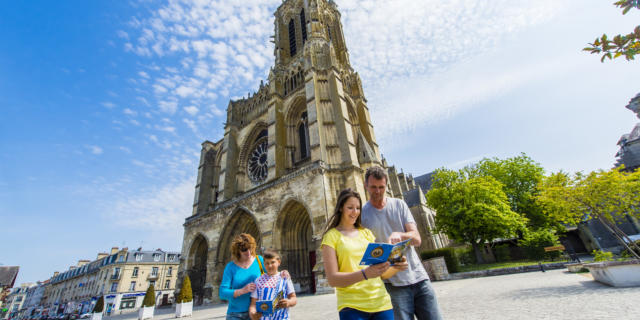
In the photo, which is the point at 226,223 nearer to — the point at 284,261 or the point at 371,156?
the point at 284,261

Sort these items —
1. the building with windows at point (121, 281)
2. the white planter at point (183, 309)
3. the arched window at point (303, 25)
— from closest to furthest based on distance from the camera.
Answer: the white planter at point (183, 309), the arched window at point (303, 25), the building with windows at point (121, 281)

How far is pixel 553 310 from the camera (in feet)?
12.4

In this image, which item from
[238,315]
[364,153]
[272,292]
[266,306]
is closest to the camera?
[266,306]

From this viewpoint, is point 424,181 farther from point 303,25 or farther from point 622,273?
point 622,273

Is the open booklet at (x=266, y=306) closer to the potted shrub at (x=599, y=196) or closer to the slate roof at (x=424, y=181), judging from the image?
the potted shrub at (x=599, y=196)

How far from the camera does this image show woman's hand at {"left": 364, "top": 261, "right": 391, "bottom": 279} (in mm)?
1359

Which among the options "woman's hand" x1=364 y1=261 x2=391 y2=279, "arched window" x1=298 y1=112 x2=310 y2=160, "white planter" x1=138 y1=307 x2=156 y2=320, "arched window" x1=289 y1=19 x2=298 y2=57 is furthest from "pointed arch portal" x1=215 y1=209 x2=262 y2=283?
"woman's hand" x1=364 y1=261 x2=391 y2=279

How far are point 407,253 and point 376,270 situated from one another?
22.4 inches

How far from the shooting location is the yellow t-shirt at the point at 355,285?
4.93 feet

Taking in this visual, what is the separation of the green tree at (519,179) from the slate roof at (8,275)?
4212 cm

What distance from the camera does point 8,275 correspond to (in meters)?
24.6

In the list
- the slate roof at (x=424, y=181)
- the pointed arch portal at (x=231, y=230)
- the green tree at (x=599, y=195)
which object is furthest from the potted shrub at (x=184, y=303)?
the slate roof at (x=424, y=181)

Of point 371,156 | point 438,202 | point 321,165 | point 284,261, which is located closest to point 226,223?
point 284,261

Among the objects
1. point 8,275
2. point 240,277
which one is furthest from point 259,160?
point 8,275
